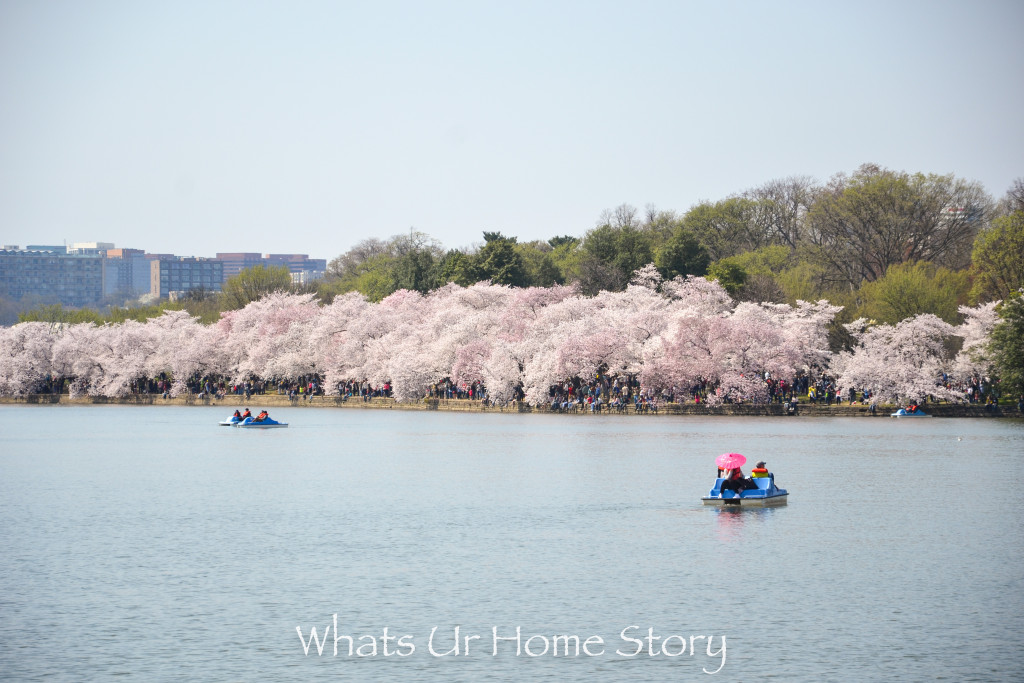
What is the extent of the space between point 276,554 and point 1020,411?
5056cm

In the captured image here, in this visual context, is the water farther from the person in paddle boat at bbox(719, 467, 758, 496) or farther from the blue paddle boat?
the blue paddle boat

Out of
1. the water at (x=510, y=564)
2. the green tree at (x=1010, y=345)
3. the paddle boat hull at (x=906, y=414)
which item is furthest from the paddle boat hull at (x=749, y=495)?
the paddle boat hull at (x=906, y=414)

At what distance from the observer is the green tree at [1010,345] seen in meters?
59.2

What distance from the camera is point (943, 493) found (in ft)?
111

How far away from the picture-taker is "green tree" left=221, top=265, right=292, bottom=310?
116 m

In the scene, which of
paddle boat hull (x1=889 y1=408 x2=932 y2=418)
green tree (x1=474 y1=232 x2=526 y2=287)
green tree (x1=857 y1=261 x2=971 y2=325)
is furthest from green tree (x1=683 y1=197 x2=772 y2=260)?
paddle boat hull (x1=889 y1=408 x2=932 y2=418)

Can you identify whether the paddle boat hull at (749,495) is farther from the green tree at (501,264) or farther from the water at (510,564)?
the green tree at (501,264)

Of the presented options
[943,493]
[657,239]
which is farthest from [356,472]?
[657,239]

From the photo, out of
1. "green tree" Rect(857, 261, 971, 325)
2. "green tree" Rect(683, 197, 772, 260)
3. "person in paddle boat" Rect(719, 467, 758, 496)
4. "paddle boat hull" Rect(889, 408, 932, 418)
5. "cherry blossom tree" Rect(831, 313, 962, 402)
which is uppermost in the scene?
"green tree" Rect(683, 197, 772, 260)

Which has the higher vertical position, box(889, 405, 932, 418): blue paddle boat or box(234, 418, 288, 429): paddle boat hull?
box(889, 405, 932, 418): blue paddle boat

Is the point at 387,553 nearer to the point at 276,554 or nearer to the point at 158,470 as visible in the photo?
the point at 276,554

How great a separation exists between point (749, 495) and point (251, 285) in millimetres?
92646

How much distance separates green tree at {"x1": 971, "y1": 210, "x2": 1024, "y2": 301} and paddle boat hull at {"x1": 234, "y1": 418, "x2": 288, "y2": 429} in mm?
42049

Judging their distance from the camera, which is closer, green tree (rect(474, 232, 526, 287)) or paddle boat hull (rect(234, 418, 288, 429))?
paddle boat hull (rect(234, 418, 288, 429))
